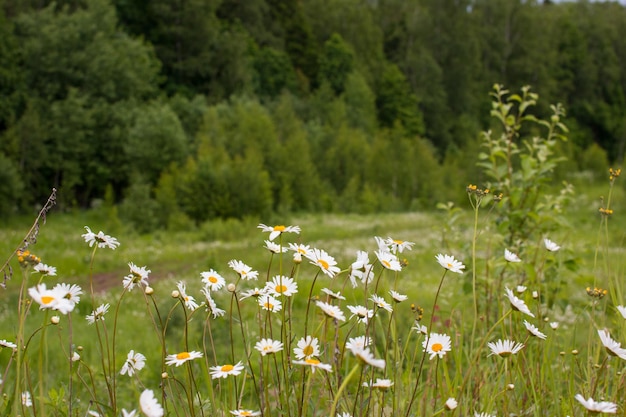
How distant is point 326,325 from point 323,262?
17 cm

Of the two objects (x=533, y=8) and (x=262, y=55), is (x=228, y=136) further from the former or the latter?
(x=533, y=8)

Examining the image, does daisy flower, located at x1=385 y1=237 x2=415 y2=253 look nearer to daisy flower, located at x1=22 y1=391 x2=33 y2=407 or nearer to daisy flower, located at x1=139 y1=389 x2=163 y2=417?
daisy flower, located at x1=139 y1=389 x2=163 y2=417

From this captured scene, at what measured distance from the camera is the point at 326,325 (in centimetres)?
144

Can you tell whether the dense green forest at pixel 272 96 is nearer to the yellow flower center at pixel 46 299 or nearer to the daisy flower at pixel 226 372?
the daisy flower at pixel 226 372

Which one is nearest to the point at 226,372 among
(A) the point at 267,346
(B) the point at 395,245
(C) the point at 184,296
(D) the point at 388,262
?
(A) the point at 267,346

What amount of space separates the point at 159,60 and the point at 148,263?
2317 centimetres

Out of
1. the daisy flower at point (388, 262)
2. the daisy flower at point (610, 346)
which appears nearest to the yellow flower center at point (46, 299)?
the daisy flower at point (388, 262)

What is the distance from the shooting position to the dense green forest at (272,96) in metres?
23.6

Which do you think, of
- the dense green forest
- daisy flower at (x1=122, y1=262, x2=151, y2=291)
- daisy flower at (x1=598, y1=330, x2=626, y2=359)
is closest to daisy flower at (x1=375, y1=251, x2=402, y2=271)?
daisy flower at (x1=598, y1=330, x2=626, y2=359)

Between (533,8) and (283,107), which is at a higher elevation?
(533,8)

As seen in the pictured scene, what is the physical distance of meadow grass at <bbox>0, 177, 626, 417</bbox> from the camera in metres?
1.38

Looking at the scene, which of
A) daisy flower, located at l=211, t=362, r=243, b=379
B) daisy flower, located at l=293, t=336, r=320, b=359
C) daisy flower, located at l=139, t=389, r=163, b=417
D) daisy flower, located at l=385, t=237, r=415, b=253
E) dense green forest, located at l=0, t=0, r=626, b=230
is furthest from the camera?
dense green forest, located at l=0, t=0, r=626, b=230

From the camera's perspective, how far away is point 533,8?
190ft

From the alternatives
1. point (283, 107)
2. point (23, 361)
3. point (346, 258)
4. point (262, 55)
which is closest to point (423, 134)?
point (262, 55)
